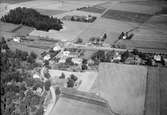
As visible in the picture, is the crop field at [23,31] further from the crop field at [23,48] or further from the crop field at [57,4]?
the crop field at [57,4]

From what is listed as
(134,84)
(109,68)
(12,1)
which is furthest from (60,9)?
(134,84)

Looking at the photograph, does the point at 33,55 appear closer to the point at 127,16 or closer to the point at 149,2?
→ the point at 127,16

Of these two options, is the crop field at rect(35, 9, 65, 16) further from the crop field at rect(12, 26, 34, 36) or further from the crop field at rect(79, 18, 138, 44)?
the crop field at rect(79, 18, 138, 44)

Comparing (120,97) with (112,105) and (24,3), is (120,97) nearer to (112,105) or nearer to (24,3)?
(112,105)

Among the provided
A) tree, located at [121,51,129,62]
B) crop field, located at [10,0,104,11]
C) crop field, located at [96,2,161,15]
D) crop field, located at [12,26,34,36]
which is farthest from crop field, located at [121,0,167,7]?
tree, located at [121,51,129,62]

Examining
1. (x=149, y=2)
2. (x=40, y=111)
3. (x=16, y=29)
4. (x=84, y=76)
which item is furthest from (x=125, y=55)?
(x=149, y=2)

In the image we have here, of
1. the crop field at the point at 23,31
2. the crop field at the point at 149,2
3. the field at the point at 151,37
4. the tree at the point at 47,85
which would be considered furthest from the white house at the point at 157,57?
the crop field at the point at 149,2
